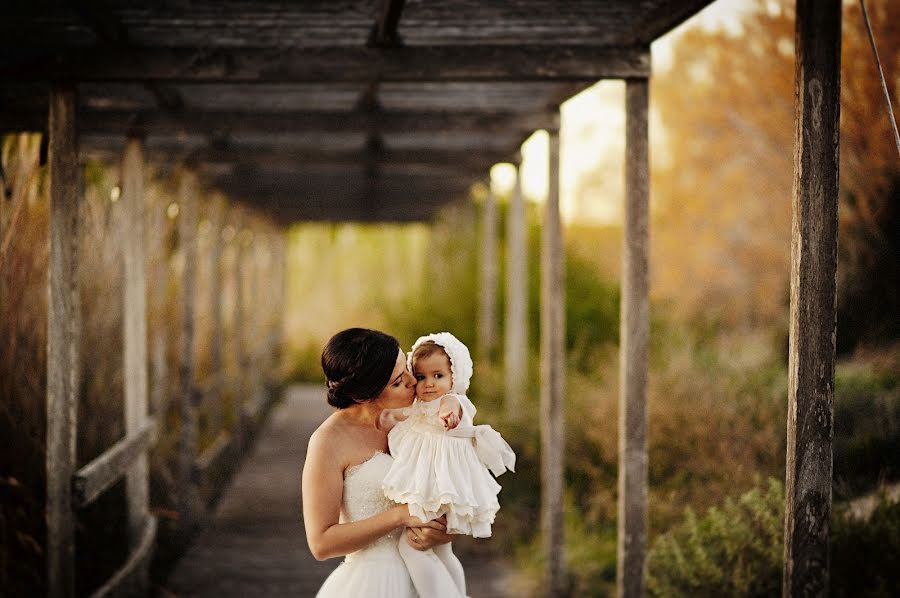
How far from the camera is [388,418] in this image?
3439mm

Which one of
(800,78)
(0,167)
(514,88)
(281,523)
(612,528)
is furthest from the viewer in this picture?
(281,523)

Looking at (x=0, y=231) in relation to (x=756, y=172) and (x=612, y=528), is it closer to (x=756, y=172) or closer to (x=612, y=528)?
(x=612, y=528)

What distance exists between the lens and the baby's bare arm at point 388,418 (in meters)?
3.42

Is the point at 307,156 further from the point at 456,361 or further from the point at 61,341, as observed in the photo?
the point at 456,361

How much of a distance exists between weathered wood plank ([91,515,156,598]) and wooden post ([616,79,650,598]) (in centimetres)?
251

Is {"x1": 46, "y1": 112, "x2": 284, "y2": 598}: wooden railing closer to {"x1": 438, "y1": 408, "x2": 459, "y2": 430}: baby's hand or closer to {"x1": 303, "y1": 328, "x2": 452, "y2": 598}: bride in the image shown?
{"x1": 303, "y1": 328, "x2": 452, "y2": 598}: bride

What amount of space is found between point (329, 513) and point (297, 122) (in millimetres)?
4503

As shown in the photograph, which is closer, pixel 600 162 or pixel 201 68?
pixel 201 68

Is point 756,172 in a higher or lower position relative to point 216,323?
higher

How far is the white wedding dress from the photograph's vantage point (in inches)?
130

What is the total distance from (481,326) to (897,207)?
590 cm

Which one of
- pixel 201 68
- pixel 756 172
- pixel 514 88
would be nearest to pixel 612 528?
pixel 514 88

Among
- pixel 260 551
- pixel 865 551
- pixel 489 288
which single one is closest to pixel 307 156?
pixel 260 551

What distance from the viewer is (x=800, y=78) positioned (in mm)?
3236
